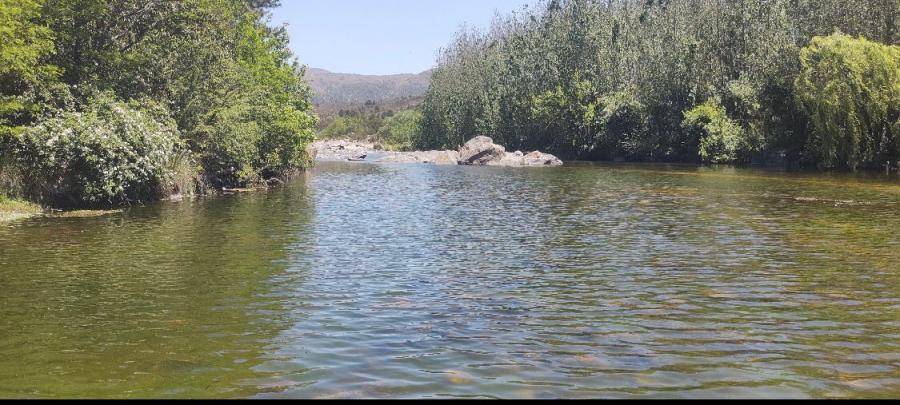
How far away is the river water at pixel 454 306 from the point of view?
8766 millimetres

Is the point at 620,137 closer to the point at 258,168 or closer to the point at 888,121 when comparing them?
the point at 888,121

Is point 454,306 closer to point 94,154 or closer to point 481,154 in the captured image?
point 94,154

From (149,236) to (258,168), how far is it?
990 inches

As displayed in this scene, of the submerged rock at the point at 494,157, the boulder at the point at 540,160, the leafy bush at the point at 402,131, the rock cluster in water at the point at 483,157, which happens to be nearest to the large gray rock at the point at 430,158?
the rock cluster in water at the point at 483,157

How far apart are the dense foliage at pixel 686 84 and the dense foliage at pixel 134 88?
1680 inches

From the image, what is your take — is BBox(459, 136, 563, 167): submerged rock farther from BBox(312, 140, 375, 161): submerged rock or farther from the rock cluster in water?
BBox(312, 140, 375, 161): submerged rock

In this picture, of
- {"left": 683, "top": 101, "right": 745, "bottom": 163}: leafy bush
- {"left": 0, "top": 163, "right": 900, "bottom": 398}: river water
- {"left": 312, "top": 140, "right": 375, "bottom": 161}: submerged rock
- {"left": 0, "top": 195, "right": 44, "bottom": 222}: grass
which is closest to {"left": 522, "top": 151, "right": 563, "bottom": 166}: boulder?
{"left": 683, "top": 101, "right": 745, "bottom": 163}: leafy bush

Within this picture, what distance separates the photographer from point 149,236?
2253cm

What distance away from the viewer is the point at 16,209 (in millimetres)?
27312

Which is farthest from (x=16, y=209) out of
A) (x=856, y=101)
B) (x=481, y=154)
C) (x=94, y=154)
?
(x=481, y=154)

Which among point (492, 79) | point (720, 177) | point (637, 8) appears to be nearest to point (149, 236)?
point (720, 177)

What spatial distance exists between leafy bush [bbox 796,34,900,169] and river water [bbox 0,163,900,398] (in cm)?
2867

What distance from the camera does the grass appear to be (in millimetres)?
26375

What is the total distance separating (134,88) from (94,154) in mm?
8764
